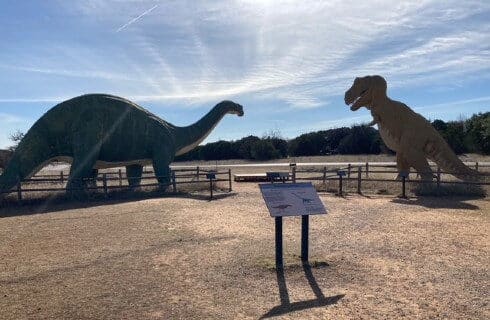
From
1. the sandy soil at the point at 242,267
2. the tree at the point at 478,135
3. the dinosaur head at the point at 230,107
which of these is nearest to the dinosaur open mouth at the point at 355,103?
the dinosaur head at the point at 230,107

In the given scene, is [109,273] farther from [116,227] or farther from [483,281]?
[483,281]

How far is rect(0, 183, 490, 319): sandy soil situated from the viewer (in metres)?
4.45

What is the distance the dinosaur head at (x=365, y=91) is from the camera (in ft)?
49.9

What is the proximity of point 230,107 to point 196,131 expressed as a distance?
1671 millimetres

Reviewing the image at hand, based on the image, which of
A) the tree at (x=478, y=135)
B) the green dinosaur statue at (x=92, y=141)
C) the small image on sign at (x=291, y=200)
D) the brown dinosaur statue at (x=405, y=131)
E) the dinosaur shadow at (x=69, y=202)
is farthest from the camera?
the tree at (x=478, y=135)

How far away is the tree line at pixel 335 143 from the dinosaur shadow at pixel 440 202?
24.4 metres

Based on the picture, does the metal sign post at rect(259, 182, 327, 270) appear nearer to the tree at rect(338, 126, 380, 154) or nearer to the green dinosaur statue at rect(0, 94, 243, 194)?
the green dinosaur statue at rect(0, 94, 243, 194)

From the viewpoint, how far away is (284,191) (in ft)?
19.4

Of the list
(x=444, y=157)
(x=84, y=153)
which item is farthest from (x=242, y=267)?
(x=444, y=157)

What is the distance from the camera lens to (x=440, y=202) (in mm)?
11469

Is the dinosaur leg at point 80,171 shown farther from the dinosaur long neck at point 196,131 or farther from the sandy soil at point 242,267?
the sandy soil at point 242,267

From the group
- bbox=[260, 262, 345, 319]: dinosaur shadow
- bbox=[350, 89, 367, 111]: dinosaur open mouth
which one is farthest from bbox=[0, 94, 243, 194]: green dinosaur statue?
bbox=[260, 262, 345, 319]: dinosaur shadow

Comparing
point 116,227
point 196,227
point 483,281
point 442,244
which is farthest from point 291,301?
point 116,227

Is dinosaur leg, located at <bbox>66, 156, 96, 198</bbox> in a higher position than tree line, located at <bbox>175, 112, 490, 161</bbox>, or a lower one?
lower
